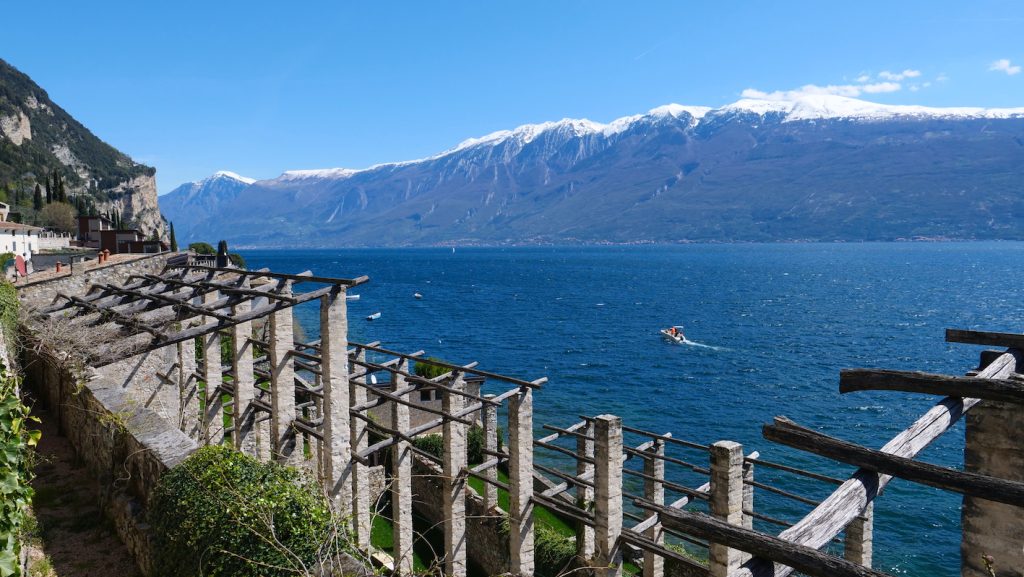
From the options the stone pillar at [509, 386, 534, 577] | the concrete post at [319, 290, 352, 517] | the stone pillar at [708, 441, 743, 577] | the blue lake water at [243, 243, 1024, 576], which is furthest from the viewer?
the blue lake water at [243, 243, 1024, 576]

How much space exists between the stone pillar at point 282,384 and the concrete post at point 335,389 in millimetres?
999

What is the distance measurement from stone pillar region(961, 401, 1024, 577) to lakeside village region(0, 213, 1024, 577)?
0.02m

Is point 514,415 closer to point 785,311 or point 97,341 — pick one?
point 97,341

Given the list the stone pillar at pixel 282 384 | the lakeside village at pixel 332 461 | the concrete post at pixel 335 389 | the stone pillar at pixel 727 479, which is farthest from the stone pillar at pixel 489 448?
the stone pillar at pixel 727 479

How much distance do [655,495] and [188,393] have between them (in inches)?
591

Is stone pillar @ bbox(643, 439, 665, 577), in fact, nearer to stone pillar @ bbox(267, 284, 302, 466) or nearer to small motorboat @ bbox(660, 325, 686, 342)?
stone pillar @ bbox(267, 284, 302, 466)

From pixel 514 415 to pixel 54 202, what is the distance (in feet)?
320

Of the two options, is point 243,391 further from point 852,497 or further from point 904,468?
point 904,468

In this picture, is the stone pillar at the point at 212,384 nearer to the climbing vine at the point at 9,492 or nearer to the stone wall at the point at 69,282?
the stone wall at the point at 69,282

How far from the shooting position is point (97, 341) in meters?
14.5

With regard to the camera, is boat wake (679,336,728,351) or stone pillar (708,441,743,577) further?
boat wake (679,336,728,351)

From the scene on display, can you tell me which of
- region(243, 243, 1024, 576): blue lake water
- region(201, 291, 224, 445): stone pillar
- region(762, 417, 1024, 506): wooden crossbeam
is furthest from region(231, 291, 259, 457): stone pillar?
region(243, 243, 1024, 576): blue lake water

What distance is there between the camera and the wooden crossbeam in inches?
215

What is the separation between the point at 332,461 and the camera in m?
14.8
